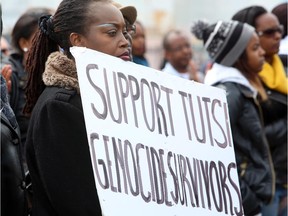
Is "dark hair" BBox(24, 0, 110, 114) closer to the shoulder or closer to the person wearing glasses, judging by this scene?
the shoulder

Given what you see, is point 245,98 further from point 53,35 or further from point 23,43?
point 53,35

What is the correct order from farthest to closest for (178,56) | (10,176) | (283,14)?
(178,56) < (283,14) < (10,176)

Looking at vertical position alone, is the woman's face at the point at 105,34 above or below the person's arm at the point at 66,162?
above

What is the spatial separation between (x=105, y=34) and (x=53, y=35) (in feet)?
0.99

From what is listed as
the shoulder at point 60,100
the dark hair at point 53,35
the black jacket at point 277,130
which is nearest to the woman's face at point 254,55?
the black jacket at point 277,130

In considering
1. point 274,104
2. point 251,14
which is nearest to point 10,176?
point 274,104

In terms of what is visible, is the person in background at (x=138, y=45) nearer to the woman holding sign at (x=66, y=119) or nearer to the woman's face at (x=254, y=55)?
the woman's face at (x=254, y=55)

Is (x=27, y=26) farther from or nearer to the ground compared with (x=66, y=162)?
nearer to the ground

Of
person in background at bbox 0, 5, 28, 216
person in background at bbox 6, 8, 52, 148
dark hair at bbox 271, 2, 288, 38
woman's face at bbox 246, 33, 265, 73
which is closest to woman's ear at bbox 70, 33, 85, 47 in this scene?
person in background at bbox 0, 5, 28, 216

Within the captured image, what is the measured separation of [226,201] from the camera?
10.3ft

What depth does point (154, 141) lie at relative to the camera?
2.83 m

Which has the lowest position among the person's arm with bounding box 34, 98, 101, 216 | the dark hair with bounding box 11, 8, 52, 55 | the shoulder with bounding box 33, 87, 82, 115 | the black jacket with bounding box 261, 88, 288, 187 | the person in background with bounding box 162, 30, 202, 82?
the person in background with bounding box 162, 30, 202, 82

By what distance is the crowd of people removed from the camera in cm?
277

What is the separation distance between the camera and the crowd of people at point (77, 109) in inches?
109
